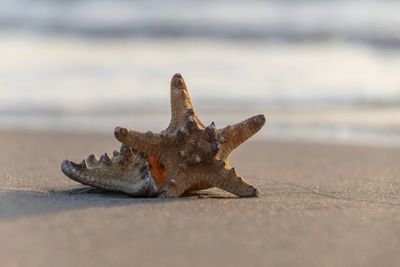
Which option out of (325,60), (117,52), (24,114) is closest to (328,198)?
(24,114)

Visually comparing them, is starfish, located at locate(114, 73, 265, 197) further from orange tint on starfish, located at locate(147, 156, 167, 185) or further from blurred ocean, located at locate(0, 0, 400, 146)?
blurred ocean, located at locate(0, 0, 400, 146)

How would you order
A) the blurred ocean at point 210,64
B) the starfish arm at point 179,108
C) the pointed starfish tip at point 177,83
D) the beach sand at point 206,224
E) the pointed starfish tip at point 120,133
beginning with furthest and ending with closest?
the blurred ocean at point 210,64
the pointed starfish tip at point 177,83
the starfish arm at point 179,108
the pointed starfish tip at point 120,133
the beach sand at point 206,224

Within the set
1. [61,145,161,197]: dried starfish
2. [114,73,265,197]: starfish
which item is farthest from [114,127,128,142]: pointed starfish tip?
[61,145,161,197]: dried starfish

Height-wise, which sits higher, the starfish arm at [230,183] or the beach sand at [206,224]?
the starfish arm at [230,183]

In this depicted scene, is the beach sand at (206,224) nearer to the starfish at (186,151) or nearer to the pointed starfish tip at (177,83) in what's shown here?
the starfish at (186,151)

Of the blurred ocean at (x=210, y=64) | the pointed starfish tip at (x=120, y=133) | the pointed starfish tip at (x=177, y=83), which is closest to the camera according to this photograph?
the pointed starfish tip at (x=120, y=133)

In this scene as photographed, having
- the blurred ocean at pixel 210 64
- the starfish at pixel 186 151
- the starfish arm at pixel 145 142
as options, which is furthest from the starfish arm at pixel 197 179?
the blurred ocean at pixel 210 64

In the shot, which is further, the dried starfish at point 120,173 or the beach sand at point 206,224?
the dried starfish at point 120,173

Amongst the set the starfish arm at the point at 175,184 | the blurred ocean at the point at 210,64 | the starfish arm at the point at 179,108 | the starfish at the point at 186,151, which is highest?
the blurred ocean at the point at 210,64
